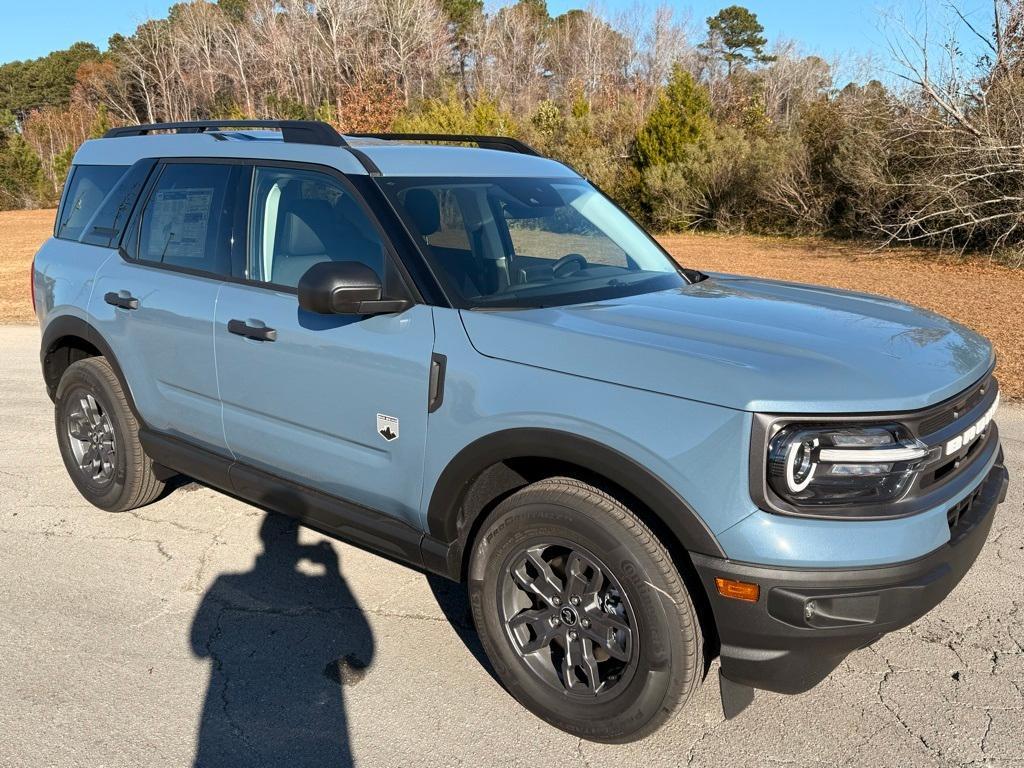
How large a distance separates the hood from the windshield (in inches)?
8.9

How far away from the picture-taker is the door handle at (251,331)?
3.64 m

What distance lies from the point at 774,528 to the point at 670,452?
0.35 meters

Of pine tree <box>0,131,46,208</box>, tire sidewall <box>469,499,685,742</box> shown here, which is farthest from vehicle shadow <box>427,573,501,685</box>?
pine tree <box>0,131,46,208</box>

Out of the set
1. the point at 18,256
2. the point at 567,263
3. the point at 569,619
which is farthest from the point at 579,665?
the point at 18,256

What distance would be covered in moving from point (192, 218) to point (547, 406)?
7.58 ft

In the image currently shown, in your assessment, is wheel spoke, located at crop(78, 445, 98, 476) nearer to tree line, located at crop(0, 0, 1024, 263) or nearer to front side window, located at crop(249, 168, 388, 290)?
front side window, located at crop(249, 168, 388, 290)

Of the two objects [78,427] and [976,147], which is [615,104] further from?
[78,427]

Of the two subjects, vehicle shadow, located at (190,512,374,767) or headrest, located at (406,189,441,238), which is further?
headrest, located at (406,189,441,238)

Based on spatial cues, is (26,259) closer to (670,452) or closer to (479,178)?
(479,178)

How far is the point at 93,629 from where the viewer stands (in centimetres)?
376

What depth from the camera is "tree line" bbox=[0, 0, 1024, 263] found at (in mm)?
19047

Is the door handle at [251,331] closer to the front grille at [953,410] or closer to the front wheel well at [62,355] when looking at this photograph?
the front wheel well at [62,355]

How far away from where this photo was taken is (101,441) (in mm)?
4941

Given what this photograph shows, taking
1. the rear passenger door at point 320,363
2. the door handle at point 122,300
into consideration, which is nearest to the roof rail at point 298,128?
the rear passenger door at point 320,363
